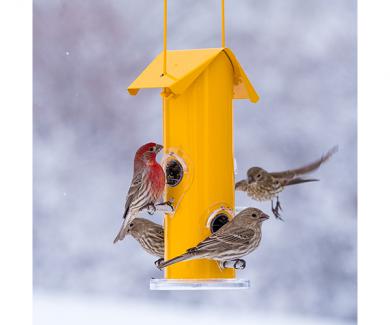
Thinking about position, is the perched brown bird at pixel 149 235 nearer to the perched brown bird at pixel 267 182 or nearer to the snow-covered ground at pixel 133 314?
the perched brown bird at pixel 267 182

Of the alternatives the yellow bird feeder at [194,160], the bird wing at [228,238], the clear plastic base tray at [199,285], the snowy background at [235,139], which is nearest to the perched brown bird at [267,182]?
the yellow bird feeder at [194,160]

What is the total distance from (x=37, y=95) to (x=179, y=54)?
5787mm

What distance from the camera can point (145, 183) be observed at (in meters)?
5.70

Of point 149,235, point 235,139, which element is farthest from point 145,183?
point 235,139

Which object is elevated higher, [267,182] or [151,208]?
[267,182]

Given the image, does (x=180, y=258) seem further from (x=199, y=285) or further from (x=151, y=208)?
(x=151, y=208)

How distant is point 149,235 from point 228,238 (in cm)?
77

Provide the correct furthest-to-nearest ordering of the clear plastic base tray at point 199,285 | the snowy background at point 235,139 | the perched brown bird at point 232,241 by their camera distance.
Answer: the snowy background at point 235,139 < the perched brown bird at point 232,241 < the clear plastic base tray at point 199,285

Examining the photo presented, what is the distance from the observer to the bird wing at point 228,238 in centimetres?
548

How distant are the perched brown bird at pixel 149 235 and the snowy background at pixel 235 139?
3779 millimetres

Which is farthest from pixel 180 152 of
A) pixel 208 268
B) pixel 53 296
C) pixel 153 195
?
pixel 53 296

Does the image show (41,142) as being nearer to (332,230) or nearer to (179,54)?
(332,230)

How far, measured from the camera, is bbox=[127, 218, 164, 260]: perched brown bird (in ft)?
19.9

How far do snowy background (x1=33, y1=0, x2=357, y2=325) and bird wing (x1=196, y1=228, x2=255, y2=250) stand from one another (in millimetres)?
4195
